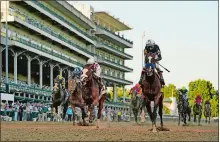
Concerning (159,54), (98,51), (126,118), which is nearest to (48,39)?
(126,118)

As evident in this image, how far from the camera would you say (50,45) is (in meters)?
75.8

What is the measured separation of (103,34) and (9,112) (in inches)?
2645

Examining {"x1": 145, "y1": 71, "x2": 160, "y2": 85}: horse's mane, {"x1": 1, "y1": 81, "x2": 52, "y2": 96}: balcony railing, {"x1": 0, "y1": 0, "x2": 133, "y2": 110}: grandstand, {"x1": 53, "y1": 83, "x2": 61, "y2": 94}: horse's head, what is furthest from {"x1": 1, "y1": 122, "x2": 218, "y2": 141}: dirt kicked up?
{"x1": 1, "y1": 81, "x2": 52, "y2": 96}: balcony railing

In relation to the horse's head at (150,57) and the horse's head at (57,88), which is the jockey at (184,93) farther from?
the horse's head at (150,57)

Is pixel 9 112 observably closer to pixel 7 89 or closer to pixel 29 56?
pixel 7 89

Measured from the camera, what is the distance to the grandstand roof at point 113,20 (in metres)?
112

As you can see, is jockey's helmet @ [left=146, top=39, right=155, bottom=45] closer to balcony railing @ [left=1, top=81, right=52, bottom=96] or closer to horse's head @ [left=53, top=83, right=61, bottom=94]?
horse's head @ [left=53, top=83, right=61, bottom=94]

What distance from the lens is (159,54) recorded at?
16938mm

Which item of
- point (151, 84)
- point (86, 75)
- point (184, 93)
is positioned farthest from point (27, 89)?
point (151, 84)

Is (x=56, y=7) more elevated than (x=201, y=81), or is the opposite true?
(x=56, y=7)

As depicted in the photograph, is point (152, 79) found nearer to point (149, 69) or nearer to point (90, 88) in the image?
point (149, 69)

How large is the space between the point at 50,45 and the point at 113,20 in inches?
1719

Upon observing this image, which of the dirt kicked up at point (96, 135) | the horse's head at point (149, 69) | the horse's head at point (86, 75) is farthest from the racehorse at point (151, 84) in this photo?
the horse's head at point (86, 75)

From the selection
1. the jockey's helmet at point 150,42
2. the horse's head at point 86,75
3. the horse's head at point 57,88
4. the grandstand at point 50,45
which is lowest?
the horse's head at point 57,88
